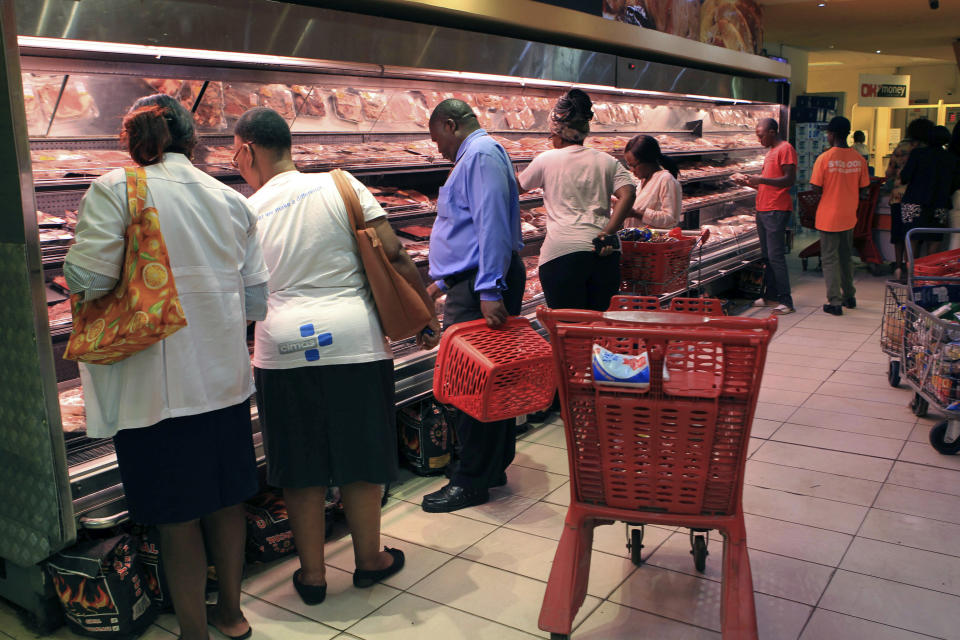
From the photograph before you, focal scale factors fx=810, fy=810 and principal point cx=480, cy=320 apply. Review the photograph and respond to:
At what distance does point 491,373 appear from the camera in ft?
10.2

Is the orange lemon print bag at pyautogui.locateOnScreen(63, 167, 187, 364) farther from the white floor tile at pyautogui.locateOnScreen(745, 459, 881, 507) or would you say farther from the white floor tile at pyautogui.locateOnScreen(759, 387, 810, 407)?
the white floor tile at pyautogui.locateOnScreen(759, 387, 810, 407)

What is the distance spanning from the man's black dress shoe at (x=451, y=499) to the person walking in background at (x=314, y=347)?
2.49ft

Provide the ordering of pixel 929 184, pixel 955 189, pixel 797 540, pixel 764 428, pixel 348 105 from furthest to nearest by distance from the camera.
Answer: pixel 955 189 < pixel 929 184 < pixel 764 428 < pixel 348 105 < pixel 797 540

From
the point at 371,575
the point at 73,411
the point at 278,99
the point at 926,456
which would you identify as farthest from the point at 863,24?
the point at 73,411

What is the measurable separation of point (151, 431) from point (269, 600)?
0.98 m

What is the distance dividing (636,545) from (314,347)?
1482 mm

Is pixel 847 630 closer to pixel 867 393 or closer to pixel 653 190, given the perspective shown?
pixel 867 393

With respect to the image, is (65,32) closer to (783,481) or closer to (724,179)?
(783,481)

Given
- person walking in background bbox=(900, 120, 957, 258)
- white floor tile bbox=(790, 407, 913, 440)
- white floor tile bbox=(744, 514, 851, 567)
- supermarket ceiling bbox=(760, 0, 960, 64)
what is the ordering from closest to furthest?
white floor tile bbox=(744, 514, 851, 567) → white floor tile bbox=(790, 407, 913, 440) → person walking in background bbox=(900, 120, 957, 258) → supermarket ceiling bbox=(760, 0, 960, 64)

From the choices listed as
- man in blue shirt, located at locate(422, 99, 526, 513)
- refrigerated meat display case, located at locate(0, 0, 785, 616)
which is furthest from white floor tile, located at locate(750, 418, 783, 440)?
man in blue shirt, located at locate(422, 99, 526, 513)

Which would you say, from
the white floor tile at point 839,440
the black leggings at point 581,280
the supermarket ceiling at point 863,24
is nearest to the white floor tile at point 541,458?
the black leggings at point 581,280

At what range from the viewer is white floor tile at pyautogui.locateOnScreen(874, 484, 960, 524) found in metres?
3.68

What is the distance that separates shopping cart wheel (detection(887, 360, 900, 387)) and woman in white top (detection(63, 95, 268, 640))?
4652mm

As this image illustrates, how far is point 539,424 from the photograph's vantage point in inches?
198
